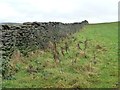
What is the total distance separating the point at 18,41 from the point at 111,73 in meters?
5.79

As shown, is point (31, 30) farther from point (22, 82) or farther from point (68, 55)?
point (22, 82)

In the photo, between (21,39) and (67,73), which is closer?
(67,73)

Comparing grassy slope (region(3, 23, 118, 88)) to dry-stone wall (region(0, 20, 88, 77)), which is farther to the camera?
dry-stone wall (region(0, 20, 88, 77))

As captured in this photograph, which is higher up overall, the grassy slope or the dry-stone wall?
the dry-stone wall

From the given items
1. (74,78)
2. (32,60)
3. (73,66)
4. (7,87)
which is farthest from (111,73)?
(7,87)

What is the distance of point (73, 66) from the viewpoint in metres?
20.8

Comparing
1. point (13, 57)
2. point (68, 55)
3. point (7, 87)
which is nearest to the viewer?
point (7, 87)

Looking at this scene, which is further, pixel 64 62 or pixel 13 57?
pixel 64 62

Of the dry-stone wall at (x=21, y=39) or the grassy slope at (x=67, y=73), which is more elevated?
the dry-stone wall at (x=21, y=39)

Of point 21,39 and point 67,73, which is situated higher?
point 21,39

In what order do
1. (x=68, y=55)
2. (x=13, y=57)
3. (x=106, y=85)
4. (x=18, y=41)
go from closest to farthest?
(x=106, y=85), (x=13, y=57), (x=18, y=41), (x=68, y=55)

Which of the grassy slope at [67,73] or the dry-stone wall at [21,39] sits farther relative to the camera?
the dry-stone wall at [21,39]

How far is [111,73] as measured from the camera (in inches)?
802

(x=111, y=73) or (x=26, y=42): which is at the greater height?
(x=26, y=42)
